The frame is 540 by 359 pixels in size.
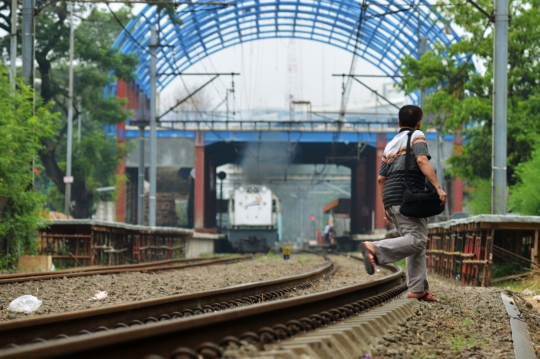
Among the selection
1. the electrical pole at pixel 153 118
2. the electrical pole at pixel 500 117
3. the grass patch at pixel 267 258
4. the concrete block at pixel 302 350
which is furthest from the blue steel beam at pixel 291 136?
the concrete block at pixel 302 350

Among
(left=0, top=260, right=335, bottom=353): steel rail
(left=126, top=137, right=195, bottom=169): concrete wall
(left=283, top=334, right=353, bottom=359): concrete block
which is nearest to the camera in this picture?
(left=283, top=334, right=353, bottom=359): concrete block

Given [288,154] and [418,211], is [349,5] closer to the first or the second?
[288,154]

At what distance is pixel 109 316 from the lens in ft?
20.0

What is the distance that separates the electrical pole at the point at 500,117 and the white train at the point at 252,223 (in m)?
27.8

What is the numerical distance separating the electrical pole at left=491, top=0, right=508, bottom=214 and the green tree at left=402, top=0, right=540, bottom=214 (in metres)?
A: 8.91

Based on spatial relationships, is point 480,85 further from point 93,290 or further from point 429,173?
point 429,173

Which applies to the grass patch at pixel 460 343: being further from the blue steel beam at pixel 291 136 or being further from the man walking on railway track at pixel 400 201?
the blue steel beam at pixel 291 136

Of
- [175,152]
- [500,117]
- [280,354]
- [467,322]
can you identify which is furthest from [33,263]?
[175,152]

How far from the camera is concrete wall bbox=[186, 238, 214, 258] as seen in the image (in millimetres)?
39775

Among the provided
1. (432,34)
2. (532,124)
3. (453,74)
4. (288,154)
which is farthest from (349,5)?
(532,124)

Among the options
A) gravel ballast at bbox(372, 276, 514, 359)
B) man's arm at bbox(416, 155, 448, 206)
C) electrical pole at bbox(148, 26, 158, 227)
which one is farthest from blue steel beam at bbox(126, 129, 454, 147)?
man's arm at bbox(416, 155, 448, 206)

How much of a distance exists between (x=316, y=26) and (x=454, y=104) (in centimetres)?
2911

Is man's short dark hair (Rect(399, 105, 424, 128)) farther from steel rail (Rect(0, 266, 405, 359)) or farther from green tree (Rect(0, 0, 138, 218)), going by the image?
green tree (Rect(0, 0, 138, 218))

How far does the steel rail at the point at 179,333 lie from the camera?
3.42 m
